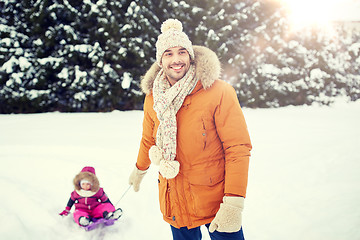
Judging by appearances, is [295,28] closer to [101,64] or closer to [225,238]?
[101,64]

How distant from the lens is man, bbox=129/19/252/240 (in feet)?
4.74

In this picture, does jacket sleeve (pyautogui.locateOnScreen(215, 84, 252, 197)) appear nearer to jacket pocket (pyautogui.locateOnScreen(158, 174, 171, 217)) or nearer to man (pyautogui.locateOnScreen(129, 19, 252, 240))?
man (pyautogui.locateOnScreen(129, 19, 252, 240))

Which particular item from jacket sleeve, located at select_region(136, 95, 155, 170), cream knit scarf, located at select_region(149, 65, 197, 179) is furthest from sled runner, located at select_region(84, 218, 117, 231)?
cream knit scarf, located at select_region(149, 65, 197, 179)

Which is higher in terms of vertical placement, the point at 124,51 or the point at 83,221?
the point at 124,51

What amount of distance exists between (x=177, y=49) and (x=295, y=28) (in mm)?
9296

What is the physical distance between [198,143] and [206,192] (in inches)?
12.1

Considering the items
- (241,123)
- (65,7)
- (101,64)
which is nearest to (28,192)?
(241,123)

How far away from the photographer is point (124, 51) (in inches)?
306

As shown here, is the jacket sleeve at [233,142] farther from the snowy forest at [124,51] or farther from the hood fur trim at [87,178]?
the snowy forest at [124,51]

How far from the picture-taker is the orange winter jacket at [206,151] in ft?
4.78

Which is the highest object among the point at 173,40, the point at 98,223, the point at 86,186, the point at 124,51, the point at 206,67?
the point at 124,51

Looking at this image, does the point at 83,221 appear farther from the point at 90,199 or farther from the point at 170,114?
the point at 170,114

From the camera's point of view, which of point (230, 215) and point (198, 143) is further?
point (198, 143)

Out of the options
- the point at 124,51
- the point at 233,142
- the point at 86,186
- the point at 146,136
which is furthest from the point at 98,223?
the point at 124,51
